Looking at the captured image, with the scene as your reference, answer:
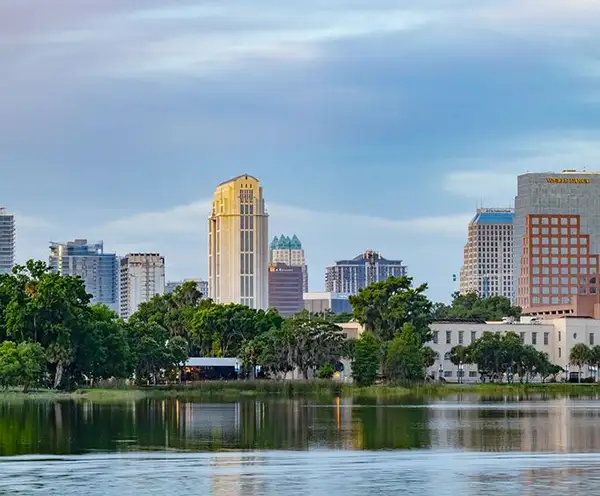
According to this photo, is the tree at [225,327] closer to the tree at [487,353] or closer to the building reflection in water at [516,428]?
the tree at [487,353]

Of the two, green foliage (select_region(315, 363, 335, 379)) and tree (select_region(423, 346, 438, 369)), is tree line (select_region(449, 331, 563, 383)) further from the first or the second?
green foliage (select_region(315, 363, 335, 379))

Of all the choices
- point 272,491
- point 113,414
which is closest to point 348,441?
point 272,491

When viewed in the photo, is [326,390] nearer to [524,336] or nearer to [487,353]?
[487,353]

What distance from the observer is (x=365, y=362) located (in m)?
160

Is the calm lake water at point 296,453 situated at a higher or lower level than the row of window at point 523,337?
lower

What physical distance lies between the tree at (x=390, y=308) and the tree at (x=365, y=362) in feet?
33.6

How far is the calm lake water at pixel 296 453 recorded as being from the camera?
4638 centimetres

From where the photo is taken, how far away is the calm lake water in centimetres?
4638

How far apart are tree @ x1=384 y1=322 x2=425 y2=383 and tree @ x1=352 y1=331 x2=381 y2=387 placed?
1.36 meters

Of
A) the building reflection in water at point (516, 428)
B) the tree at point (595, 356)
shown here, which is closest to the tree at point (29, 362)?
the building reflection in water at point (516, 428)

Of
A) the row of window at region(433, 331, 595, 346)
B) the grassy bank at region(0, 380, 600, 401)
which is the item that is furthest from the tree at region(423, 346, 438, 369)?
the row of window at region(433, 331, 595, 346)

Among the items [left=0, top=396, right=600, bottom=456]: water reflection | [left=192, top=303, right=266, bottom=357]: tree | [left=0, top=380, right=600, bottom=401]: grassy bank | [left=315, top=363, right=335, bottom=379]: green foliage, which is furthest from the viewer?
[left=192, top=303, right=266, bottom=357]: tree

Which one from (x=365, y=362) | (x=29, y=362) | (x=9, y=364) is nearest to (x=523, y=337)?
(x=365, y=362)

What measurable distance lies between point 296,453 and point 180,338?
118 m
